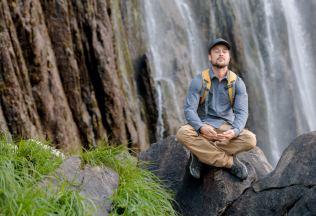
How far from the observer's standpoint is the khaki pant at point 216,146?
3.29 meters

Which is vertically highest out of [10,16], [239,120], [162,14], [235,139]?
[162,14]

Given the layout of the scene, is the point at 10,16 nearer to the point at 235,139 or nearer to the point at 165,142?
the point at 165,142

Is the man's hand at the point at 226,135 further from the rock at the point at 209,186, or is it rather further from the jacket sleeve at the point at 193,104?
the rock at the point at 209,186

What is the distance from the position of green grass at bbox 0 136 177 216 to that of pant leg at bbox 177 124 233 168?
0.72 meters

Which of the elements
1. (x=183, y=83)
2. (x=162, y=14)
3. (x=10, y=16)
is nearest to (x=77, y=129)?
(x=10, y=16)

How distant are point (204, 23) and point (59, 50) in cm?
1070

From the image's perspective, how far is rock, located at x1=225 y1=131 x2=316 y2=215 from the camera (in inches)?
109

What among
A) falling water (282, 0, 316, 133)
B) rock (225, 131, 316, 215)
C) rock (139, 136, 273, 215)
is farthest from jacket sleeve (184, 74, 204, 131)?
falling water (282, 0, 316, 133)

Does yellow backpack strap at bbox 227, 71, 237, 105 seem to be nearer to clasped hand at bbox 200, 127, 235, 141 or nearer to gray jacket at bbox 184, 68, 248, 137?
gray jacket at bbox 184, 68, 248, 137

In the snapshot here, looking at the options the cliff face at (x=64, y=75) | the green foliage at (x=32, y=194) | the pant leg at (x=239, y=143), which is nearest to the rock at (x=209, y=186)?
the pant leg at (x=239, y=143)

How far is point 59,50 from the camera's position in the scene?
7.22 metres

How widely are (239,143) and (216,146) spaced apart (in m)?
0.30

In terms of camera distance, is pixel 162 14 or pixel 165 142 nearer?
pixel 165 142

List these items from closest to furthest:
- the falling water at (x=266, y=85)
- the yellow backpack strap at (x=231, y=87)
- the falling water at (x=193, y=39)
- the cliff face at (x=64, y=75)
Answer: the yellow backpack strap at (x=231, y=87), the cliff face at (x=64, y=75), the falling water at (x=193, y=39), the falling water at (x=266, y=85)
